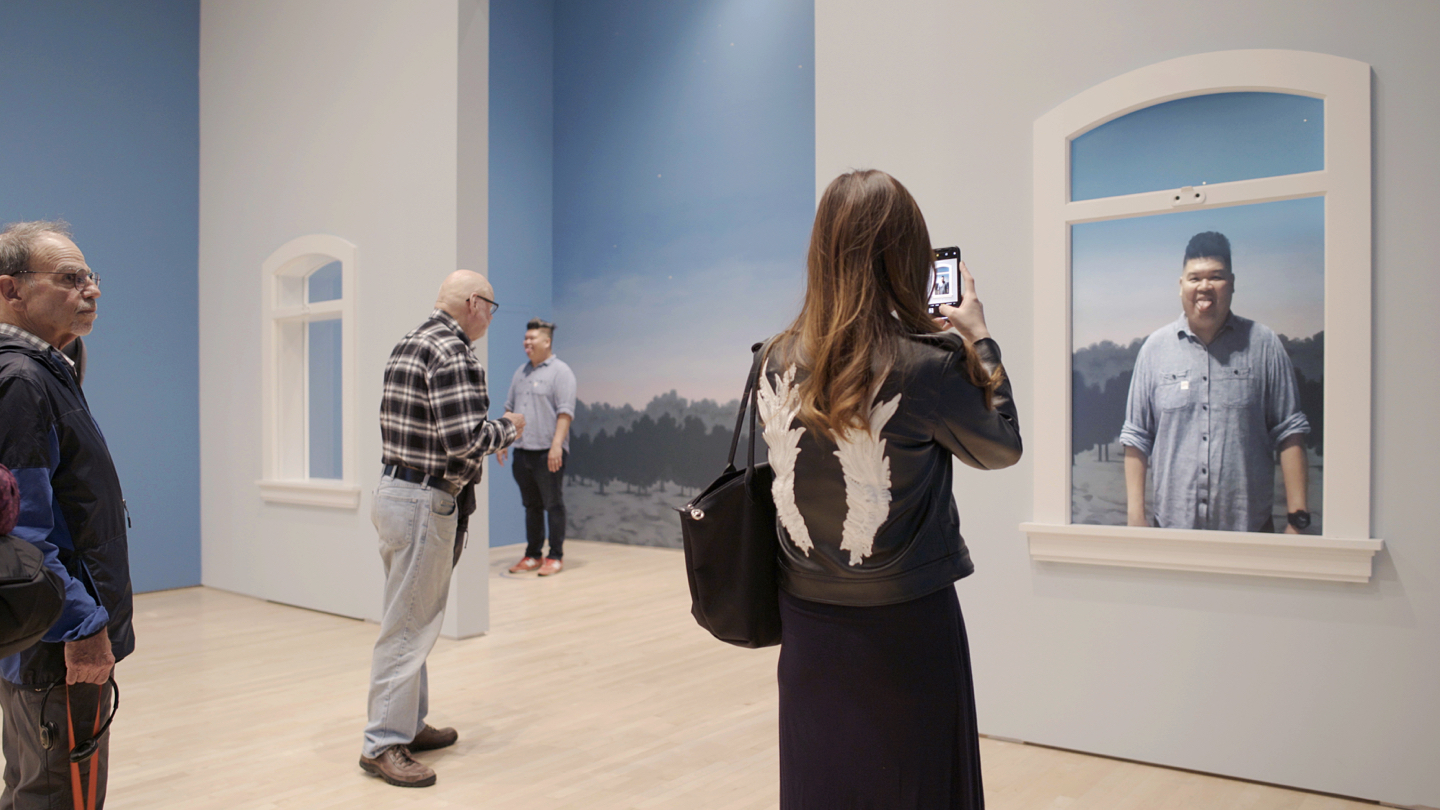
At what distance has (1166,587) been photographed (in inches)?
127

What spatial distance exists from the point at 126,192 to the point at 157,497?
220 cm

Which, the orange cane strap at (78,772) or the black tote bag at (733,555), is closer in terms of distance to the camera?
the black tote bag at (733,555)

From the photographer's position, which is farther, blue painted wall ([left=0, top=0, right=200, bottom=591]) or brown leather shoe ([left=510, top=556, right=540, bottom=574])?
brown leather shoe ([left=510, top=556, right=540, bottom=574])

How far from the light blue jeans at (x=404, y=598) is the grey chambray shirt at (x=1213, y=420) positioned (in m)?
2.53

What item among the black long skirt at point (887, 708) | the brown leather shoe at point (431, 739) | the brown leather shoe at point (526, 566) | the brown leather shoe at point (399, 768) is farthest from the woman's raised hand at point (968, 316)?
the brown leather shoe at point (526, 566)

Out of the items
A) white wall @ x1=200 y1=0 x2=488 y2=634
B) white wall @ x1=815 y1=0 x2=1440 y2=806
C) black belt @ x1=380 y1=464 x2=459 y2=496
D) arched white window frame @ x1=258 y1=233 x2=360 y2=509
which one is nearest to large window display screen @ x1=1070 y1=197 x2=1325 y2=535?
white wall @ x1=815 y1=0 x2=1440 y2=806

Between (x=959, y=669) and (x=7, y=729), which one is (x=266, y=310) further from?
(x=959, y=669)

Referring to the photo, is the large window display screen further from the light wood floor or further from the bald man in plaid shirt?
the bald man in plaid shirt

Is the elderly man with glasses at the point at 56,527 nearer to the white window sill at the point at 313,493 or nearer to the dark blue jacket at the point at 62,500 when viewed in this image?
the dark blue jacket at the point at 62,500

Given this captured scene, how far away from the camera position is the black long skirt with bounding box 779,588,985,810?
152 centimetres

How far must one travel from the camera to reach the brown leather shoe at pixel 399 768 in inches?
124

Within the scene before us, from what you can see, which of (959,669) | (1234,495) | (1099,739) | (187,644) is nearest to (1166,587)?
(1234,495)

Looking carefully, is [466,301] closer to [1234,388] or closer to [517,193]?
[1234,388]

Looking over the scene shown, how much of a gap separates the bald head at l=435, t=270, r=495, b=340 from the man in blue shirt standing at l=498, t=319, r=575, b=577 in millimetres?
3984
